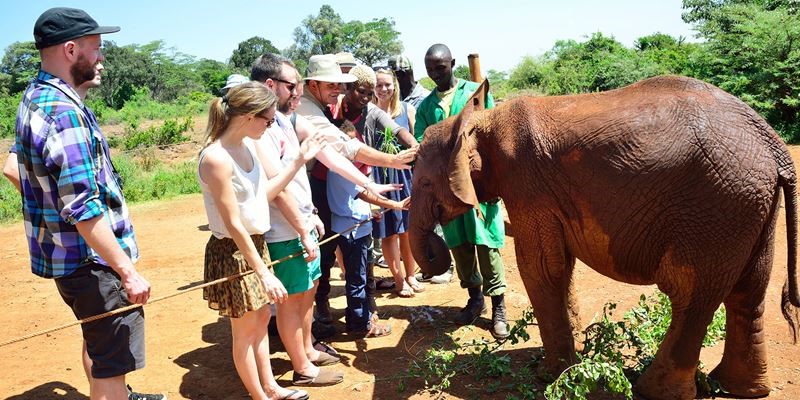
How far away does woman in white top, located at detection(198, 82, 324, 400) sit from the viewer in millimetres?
3734

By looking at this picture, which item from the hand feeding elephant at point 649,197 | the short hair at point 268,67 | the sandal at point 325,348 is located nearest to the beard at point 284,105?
the short hair at point 268,67

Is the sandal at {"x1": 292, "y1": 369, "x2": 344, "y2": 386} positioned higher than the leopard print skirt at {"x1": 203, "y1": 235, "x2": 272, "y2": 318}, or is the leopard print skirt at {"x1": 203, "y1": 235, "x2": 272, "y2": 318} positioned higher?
the leopard print skirt at {"x1": 203, "y1": 235, "x2": 272, "y2": 318}

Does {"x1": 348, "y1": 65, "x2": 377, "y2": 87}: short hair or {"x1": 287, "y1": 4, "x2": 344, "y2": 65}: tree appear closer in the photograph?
{"x1": 348, "y1": 65, "x2": 377, "y2": 87}: short hair

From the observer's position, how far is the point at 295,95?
484 cm

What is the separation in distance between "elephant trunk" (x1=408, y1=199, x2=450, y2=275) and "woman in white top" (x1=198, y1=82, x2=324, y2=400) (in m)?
0.92

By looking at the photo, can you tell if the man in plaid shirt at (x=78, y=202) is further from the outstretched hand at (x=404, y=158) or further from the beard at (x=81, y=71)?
the outstretched hand at (x=404, y=158)

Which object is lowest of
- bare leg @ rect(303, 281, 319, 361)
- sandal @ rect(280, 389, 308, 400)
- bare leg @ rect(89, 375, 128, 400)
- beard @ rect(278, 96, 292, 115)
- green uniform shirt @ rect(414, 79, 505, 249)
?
sandal @ rect(280, 389, 308, 400)

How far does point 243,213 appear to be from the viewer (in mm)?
3943

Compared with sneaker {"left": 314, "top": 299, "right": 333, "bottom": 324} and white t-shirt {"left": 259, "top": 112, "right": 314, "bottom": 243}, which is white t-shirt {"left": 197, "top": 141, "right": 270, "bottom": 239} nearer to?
white t-shirt {"left": 259, "top": 112, "right": 314, "bottom": 243}

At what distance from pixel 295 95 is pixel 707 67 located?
14.5m

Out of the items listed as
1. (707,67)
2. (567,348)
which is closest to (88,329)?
(567,348)

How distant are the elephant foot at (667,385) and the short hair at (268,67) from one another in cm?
316

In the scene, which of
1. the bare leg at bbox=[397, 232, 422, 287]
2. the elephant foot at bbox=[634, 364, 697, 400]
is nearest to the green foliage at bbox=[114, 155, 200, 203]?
the bare leg at bbox=[397, 232, 422, 287]

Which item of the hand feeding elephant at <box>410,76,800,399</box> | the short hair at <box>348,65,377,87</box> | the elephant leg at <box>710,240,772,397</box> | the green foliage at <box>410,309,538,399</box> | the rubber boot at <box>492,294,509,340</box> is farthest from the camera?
the rubber boot at <box>492,294,509,340</box>
